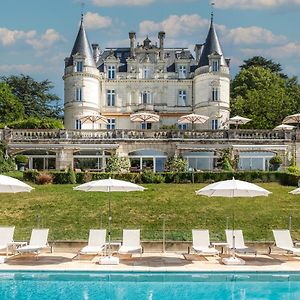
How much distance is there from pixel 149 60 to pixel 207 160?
17.9 m

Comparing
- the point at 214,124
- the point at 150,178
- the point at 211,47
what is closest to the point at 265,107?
the point at 214,124

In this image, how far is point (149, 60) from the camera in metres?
57.8

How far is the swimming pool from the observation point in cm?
1437

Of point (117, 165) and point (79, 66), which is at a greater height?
point (79, 66)

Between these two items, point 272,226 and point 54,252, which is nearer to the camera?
point 54,252

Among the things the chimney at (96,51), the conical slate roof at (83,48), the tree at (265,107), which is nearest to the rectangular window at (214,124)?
the tree at (265,107)

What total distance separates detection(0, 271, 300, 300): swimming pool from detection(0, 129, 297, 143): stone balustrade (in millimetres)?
27726

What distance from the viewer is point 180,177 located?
33750mm

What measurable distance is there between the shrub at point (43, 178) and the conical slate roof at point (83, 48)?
2383cm

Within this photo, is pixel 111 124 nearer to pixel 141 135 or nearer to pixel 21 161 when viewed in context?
pixel 141 135

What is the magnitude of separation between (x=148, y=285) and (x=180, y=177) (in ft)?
61.5

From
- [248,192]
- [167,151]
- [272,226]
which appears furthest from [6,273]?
[167,151]

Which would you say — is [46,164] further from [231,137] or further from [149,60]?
[149,60]

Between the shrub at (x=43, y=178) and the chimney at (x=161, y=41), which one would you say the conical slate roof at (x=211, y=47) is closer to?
the chimney at (x=161, y=41)
